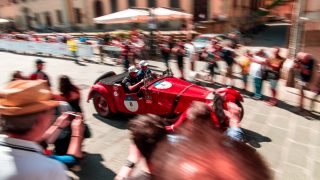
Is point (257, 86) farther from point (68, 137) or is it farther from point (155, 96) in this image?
Answer: point (68, 137)

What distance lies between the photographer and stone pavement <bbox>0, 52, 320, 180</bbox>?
491cm

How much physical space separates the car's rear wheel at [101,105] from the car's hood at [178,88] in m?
1.46

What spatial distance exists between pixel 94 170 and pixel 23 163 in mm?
3430

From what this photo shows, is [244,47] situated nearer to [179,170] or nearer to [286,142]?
[286,142]

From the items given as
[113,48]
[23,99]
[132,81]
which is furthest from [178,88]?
[113,48]

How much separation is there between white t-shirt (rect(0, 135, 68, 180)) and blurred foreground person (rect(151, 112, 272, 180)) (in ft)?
3.72

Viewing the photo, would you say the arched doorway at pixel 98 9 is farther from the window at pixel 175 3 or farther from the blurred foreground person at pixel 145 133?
the blurred foreground person at pixel 145 133

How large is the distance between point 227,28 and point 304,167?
18507 millimetres

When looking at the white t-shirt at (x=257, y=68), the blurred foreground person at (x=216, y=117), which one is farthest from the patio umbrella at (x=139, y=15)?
the blurred foreground person at (x=216, y=117)

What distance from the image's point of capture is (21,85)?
6.50 ft

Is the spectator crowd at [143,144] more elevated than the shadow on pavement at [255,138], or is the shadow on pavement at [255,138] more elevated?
the spectator crowd at [143,144]

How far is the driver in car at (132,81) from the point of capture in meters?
6.67

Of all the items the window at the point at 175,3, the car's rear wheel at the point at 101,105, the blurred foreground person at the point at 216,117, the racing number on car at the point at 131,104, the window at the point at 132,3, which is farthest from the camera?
the window at the point at 132,3

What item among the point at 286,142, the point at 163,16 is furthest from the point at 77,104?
the point at 163,16
